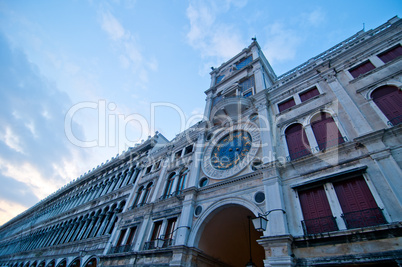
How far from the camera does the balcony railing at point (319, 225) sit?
823 centimetres

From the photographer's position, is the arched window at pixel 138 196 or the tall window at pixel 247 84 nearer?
the tall window at pixel 247 84

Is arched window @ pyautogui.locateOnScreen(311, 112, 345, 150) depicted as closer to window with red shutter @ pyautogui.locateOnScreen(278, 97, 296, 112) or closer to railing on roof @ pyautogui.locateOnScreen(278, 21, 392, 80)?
Result: window with red shutter @ pyautogui.locateOnScreen(278, 97, 296, 112)

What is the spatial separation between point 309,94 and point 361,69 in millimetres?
Result: 2946

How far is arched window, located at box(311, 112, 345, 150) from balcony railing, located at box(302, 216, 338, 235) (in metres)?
3.52

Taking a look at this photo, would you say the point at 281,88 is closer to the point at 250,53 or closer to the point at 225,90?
the point at 225,90

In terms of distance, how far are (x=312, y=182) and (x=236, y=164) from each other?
5.09m

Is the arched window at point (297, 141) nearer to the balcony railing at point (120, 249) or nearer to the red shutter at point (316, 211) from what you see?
the red shutter at point (316, 211)

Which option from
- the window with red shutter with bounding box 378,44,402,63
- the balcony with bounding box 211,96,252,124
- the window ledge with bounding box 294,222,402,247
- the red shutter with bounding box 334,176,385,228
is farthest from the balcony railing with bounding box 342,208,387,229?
the balcony with bounding box 211,96,252,124

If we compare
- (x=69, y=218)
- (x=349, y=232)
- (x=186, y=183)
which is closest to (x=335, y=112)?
(x=349, y=232)

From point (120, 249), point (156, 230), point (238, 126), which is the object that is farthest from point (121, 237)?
point (238, 126)

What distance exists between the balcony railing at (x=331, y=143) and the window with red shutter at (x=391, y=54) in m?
5.42

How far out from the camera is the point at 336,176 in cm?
902

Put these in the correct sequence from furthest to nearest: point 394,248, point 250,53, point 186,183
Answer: point 250,53
point 186,183
point 394,248

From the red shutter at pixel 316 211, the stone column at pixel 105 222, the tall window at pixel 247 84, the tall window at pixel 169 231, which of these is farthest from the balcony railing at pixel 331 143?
→ the stone column at pixel 105 222
